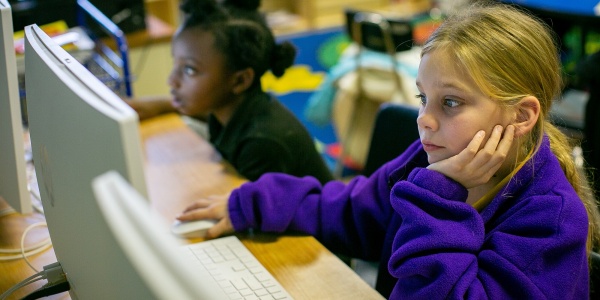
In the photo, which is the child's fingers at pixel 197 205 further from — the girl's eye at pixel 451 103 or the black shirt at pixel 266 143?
the girl's eye at pixel 451 103

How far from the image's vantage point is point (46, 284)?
1155 millimetres

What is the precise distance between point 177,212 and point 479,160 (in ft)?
2.18

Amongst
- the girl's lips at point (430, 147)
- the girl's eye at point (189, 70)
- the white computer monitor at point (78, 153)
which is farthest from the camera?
the girl's eye at point (189, 70)

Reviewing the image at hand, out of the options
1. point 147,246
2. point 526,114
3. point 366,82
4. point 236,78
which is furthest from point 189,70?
point 366,82

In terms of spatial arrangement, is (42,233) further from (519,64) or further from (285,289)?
(519,64)

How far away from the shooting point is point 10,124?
3.92 ft

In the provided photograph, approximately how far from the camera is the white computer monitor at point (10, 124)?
115cm

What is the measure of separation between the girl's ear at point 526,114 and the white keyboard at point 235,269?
437 mm

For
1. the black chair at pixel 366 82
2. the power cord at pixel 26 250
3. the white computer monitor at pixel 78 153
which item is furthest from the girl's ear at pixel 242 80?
the black chair at pixel 366 82

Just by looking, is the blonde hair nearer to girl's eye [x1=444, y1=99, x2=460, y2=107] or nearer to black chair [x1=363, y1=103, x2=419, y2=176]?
girl's eye [x1=444, y1=99, x2=460, y2=107]

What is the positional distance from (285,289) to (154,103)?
39.6 inches

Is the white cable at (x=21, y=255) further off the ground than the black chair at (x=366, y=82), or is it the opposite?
the white cable at (x=21, y=255)

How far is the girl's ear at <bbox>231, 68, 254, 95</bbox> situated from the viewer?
69.6 inches

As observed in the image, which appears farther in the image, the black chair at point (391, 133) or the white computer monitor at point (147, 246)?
the black chair at point (391, 133)
